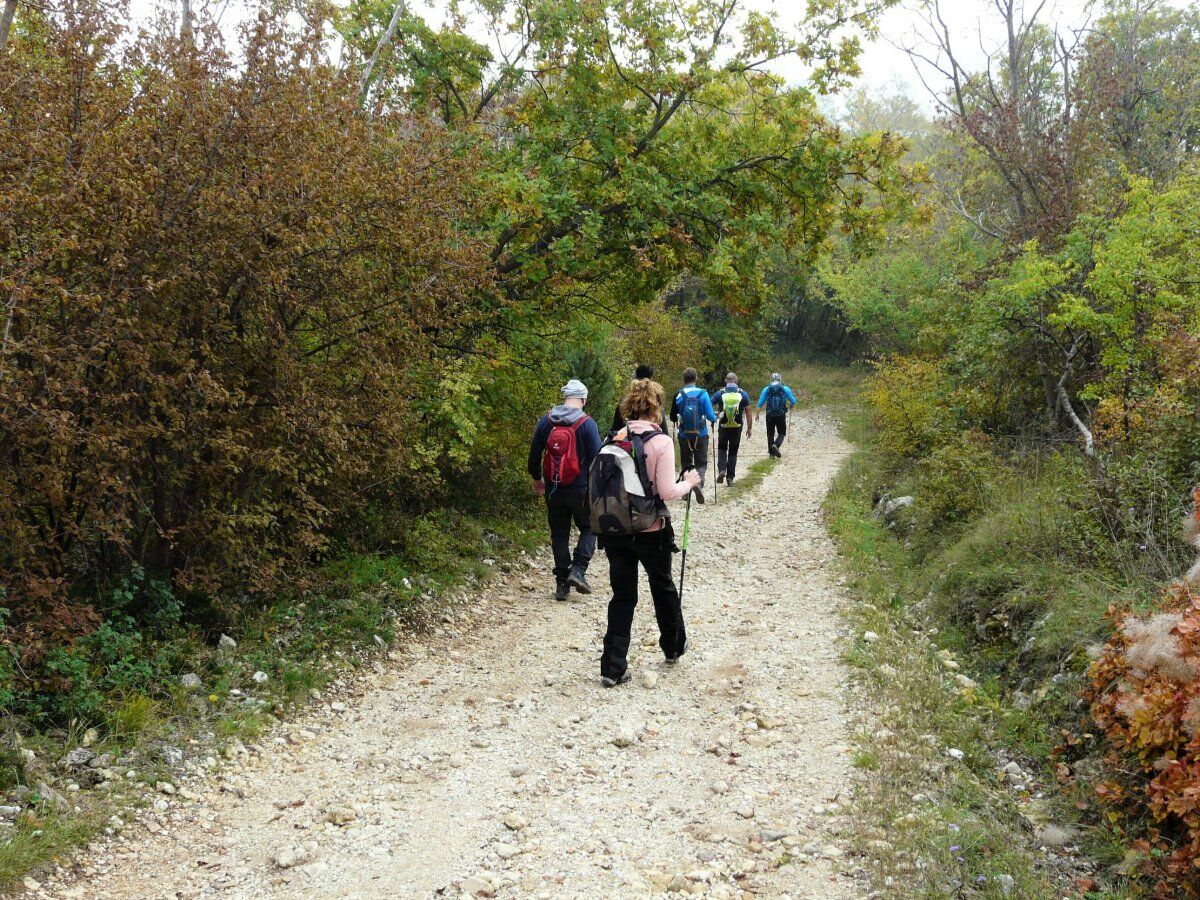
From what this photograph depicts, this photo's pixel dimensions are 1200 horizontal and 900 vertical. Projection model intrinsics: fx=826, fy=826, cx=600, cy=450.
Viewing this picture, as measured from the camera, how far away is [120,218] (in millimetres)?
4570

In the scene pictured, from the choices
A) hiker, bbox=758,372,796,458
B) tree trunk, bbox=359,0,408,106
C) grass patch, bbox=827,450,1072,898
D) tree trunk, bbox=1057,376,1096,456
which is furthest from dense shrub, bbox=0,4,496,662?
hiker, bbox=758,372,796,458

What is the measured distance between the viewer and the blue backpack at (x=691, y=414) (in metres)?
12.4

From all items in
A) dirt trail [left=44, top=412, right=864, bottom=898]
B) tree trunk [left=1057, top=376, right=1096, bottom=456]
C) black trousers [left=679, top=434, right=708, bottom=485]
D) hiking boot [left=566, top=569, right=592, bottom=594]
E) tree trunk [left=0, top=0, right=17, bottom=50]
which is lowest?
dirt trail [left=44, top=412, right=864, bottom=898]

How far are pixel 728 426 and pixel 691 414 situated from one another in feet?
7.19

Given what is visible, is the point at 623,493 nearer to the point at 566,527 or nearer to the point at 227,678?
the point at 566,527

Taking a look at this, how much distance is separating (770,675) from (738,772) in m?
1.54

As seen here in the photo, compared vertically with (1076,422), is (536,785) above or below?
below

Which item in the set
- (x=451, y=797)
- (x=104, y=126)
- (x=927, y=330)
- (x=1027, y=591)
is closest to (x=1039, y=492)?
(x=1027, y=591)

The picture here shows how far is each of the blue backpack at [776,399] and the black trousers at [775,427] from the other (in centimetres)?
15

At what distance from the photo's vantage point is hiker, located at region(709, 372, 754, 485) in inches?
560

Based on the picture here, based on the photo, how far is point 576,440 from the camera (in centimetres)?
769

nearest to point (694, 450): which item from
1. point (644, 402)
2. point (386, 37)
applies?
point (644, 402)

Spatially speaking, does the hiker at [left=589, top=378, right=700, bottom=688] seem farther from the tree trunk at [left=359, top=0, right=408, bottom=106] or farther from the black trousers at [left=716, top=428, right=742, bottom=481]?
the black trousers at [left=716, top=428, right=742, bottom=481]

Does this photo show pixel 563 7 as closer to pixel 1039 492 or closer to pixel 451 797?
pixel 1039 492
